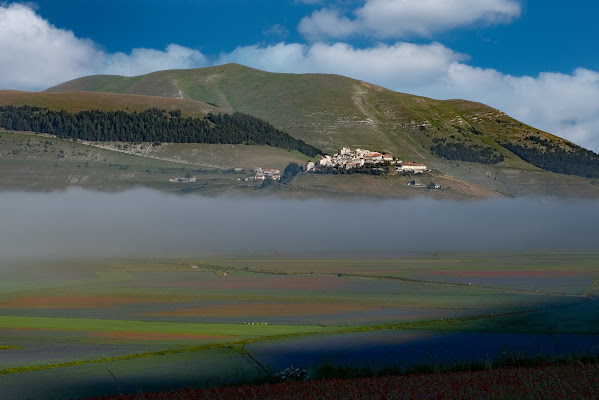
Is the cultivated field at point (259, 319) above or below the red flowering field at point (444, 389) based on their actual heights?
below

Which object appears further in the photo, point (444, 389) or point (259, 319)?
point (259, 319)

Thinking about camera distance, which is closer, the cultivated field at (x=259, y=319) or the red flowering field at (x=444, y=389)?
the red flowering field at (x=444, y=389)

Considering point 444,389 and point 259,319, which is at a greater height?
point 444,389

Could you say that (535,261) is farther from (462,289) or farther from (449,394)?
(449,394)

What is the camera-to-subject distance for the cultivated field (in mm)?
44844

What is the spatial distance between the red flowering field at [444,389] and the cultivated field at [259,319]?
7660 mm

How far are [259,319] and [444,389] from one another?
145 feet

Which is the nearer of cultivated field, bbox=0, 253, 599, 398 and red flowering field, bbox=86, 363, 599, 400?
red flowering field, bbox=86, 363, 599, 400

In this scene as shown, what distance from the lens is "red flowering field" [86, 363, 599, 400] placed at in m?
24.7

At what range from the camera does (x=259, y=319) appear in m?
69.1

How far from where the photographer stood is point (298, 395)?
28.0 meters

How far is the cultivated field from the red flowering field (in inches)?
302

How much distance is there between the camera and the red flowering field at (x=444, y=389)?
81.0ft

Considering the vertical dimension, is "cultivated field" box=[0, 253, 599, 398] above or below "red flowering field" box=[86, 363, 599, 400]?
below
